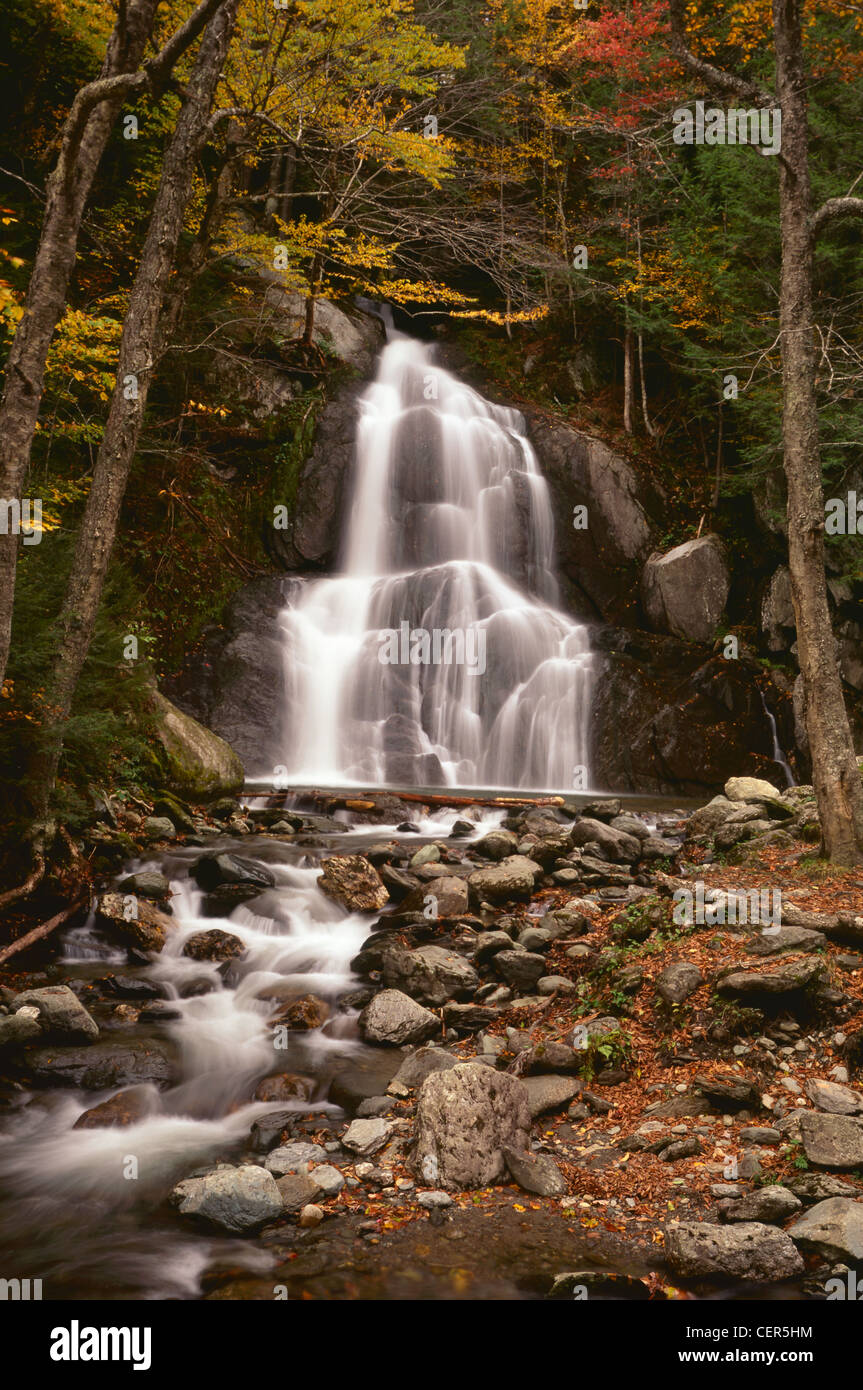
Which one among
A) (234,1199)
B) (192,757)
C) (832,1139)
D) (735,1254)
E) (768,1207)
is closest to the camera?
(735,1254)

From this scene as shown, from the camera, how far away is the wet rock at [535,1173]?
376 centimetres

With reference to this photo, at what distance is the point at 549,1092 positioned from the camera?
4.49 meters

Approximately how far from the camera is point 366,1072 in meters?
5.13

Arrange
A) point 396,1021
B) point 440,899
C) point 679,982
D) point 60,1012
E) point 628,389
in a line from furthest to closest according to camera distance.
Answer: point 628,389
point 440,899
point 396,1021
point 60,1012
point 679,982

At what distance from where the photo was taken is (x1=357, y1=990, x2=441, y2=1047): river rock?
18.0 feet

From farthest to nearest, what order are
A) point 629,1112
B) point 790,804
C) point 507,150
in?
point 507,150, point 790,804, point 629,1112

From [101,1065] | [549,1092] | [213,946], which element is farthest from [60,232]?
[549,1092]

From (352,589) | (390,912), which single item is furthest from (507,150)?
(390,912)

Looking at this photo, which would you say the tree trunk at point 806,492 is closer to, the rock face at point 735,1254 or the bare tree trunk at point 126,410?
the rock face at point 735,1254

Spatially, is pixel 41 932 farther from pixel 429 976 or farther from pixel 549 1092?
pixel 549 1092

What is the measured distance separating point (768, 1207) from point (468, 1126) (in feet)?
4.37

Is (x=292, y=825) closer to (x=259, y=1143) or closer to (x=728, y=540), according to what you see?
(x=259, y=1143)

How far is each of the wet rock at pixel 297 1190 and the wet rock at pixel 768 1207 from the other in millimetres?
1819

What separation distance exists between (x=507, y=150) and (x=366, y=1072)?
21943mm
